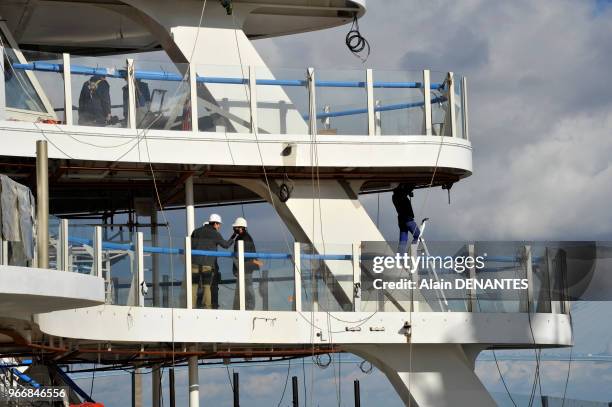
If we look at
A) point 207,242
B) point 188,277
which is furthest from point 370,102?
point 188,277

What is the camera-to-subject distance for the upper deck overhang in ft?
102

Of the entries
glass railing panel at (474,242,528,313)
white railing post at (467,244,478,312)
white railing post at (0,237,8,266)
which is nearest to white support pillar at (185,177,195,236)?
white railing post at (467,244,478,312)

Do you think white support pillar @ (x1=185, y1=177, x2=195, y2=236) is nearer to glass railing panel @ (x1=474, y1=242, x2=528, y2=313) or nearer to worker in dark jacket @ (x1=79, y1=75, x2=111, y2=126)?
worker in dark jacket @ (x1=79, y1=75, x2=111, y2=126)

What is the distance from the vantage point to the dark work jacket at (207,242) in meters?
28.3

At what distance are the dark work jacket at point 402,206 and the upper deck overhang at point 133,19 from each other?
12.6 feet

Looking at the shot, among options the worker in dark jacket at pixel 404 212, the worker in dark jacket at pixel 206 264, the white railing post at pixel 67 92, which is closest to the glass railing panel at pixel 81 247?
the worker in dark jacket at pixel 206 264

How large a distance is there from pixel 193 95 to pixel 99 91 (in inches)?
68.2

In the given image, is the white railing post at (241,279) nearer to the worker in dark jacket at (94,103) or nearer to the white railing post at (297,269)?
the white railing post at (297,269)

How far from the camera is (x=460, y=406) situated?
1150 inches

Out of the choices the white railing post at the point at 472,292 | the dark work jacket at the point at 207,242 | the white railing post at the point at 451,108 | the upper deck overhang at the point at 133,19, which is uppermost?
the upper deck overhang at the point at 133,19

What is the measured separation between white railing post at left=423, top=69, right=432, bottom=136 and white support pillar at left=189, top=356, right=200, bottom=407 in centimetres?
589

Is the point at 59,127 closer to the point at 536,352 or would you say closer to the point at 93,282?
the point at 93,282

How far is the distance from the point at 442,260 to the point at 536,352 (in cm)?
252

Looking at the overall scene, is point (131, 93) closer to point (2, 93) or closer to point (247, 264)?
point (2, 93)
